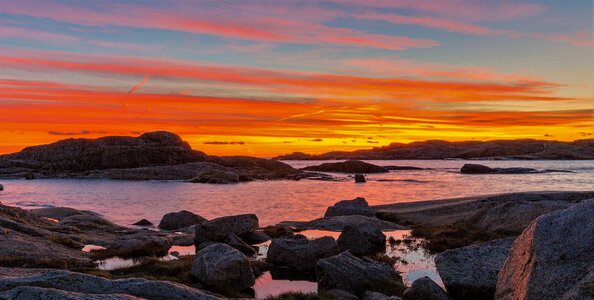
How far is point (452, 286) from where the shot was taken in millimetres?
19750

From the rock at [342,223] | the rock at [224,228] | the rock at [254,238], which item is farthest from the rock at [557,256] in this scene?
the rock at [342,223]

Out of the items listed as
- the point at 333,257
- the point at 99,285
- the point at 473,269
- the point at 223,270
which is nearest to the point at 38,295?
the point at 99,285

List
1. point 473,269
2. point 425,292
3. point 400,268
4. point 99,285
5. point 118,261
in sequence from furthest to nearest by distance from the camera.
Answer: point 118,261 → point 400,268 → point 473,269 → point 425,292 → point 99,285

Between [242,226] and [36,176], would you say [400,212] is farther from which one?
[36,176]

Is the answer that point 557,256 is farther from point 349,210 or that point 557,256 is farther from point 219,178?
point 219,178

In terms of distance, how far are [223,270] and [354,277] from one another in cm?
617

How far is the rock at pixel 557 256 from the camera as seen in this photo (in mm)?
11869

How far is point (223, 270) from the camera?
928 inches

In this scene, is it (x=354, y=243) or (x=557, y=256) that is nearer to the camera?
(x=557, y=256)

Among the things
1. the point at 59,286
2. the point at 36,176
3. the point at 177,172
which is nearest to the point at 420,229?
the point at 59,286

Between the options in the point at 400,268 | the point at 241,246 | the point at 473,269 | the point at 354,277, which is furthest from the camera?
the point at 241,246

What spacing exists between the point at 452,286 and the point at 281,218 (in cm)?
4737

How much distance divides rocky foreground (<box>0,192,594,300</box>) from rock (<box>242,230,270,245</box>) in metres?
0.10

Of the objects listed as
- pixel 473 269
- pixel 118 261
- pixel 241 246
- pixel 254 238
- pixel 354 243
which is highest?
pixel 473 269
